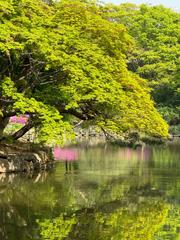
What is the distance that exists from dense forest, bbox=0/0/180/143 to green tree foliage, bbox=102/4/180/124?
26566 mm

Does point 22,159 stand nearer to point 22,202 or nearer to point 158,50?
point 22,202

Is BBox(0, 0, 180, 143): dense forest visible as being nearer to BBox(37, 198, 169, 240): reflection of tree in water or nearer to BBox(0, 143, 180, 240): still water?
BBox(0, 143, 180, 240): still water

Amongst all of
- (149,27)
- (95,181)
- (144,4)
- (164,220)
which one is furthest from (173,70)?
(164,220)

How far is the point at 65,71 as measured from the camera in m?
18.2

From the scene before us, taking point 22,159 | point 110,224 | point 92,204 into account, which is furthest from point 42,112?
point 110,224

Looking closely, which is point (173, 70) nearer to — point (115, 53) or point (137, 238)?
point (115, 53)

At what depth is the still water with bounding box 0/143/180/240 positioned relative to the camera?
10172 millimetres

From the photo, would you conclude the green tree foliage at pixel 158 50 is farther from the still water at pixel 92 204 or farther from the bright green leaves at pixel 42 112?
the bright green leaves at pixel 42 112

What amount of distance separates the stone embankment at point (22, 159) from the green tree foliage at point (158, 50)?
27.0 m

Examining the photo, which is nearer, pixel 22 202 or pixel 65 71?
pixel 22 202

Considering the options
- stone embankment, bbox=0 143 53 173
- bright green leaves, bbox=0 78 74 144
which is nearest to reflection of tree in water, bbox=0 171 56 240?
stone embankment, bbox=0 143 53 173

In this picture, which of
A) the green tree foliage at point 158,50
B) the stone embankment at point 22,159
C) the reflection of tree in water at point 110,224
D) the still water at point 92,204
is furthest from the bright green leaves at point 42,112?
the green tree foliage at point 158,50

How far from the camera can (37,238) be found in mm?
9578

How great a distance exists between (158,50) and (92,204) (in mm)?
38611
